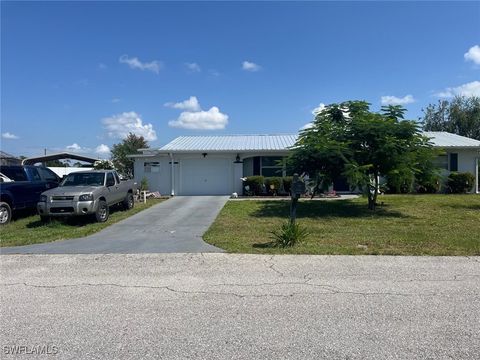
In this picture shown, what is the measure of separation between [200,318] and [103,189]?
9.83 metres

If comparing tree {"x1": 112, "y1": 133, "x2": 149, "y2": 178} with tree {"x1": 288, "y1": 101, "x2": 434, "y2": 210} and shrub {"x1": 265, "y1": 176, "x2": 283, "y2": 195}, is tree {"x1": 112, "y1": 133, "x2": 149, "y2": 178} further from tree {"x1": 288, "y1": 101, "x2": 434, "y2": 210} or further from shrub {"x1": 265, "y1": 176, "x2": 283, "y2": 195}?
tree {"x1": 288, "y1": 101, "x2": 434, "y2": 210}

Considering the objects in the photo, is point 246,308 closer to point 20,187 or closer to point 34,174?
point 20,187

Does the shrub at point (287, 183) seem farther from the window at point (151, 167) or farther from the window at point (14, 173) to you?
the window at point (14, 173)

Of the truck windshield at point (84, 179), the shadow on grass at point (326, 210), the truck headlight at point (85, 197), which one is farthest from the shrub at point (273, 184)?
the truck headlight at point (85, 197)

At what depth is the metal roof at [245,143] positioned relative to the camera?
906 inches

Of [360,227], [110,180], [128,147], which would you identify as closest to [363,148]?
[360,227]

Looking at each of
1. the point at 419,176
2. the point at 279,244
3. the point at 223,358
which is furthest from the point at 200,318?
the point at 419,176

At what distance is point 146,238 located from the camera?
995 cm

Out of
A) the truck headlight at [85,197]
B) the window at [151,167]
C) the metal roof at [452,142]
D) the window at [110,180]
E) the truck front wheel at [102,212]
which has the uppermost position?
the metal roof at [452,142]

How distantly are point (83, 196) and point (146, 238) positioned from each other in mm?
3510

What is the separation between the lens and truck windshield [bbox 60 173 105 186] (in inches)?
534

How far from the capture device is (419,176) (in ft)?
47.0

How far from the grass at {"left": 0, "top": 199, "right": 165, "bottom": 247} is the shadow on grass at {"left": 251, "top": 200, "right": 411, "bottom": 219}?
523 cm

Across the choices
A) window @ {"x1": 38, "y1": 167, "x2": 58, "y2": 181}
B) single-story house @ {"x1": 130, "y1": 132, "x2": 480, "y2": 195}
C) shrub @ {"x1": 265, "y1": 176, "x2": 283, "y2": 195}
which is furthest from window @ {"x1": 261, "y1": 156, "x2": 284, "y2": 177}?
window @ {"x1": 38, "y1": 167, "x2": 58, "y2": 181}
